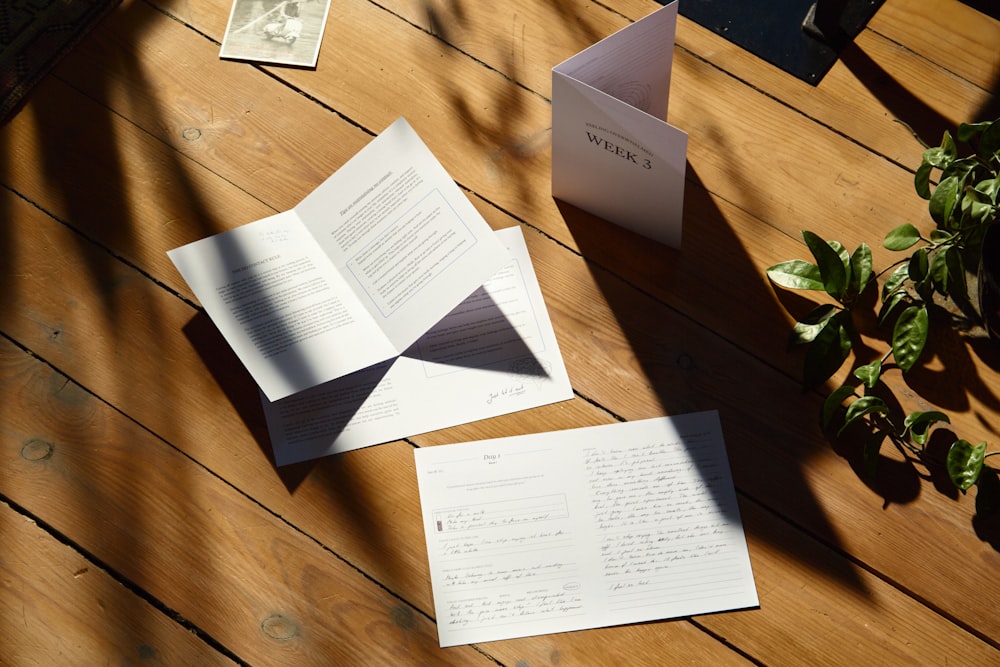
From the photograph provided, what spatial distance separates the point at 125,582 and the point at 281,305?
41cm

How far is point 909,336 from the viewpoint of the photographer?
111cm

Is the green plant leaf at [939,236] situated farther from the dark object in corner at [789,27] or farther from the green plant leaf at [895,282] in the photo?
the dark object in corner at [789,27]

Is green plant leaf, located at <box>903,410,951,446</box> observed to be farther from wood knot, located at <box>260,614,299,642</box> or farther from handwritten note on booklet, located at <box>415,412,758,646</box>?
wood knot, located at <box>260,614,299,642</box>

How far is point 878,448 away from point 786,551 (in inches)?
6.9

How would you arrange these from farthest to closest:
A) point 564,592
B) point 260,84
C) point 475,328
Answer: point 260,84, point 475,328, point 564,592

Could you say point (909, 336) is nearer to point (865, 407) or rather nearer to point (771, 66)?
point (865, 407)

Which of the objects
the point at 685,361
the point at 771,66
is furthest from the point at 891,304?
the point at 771,66

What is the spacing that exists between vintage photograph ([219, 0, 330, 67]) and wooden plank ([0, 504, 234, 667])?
29.7 inches

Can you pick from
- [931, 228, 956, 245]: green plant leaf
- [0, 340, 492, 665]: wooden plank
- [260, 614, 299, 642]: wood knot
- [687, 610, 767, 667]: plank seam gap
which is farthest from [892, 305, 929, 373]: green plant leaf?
[260, 614, 299, 642]: wood knot

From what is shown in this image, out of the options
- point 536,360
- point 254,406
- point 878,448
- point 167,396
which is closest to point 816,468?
point 878,448

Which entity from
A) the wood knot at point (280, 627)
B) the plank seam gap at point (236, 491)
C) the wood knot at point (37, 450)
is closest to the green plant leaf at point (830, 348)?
the plank seam gap at point (236, 491)

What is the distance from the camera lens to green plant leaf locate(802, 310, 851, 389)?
44.4 inches

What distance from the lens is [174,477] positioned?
1151mm

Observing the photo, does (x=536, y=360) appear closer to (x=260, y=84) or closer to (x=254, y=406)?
(x=254, y=406)
